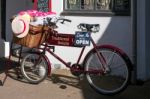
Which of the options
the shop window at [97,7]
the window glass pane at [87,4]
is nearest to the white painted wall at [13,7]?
the shop window at [97,7]

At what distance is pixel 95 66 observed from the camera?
795 cm

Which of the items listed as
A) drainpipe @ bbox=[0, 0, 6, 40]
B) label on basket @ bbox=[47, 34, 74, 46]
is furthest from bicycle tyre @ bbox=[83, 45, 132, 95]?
drainpipe @ bbox=[0, 0, 6, 40]

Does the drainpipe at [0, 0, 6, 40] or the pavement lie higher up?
the drainpipe at [0, 0, 6, 40]

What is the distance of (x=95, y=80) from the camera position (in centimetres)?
813

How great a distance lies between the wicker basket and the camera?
27.0 ft

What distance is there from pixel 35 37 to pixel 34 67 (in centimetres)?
66

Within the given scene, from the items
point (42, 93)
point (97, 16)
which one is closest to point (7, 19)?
point (97, 16)

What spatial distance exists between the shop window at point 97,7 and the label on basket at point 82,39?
1352 millimetres

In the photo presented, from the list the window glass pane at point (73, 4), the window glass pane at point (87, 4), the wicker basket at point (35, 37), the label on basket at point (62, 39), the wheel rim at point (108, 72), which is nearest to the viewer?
the wheel rim at point (108, 72)

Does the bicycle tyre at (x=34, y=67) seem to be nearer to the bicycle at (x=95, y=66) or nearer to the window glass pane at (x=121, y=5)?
the bicycle at (x=95, y=66)

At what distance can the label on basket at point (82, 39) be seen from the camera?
310 inches

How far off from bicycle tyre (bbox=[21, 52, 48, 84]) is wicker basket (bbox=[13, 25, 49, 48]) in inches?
10.7

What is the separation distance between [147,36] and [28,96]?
268cm

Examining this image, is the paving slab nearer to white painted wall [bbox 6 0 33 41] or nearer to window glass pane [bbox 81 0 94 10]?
window glass pane [bbox 81 0 94 10]
